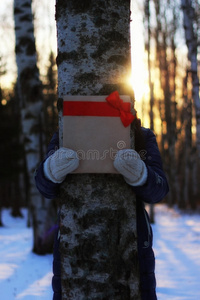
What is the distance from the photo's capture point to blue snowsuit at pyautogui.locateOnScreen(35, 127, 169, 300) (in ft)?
5.11

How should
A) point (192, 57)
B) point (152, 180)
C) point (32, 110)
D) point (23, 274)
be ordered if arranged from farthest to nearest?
point (192, 57) → point (32, 110) → point (23, 274) → point (152, 180)

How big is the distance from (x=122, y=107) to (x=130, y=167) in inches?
9.7

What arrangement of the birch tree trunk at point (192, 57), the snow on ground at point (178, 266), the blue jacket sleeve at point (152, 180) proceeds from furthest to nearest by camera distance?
the birch tree trunk at point (192, 57)
the snow on ground at point (178, 266)
the blue jacket sleeve at point (152, 180)

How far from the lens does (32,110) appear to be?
6.68m

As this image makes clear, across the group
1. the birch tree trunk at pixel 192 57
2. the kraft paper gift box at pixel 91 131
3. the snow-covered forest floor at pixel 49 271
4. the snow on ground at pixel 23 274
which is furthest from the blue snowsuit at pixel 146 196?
the birch tree trunk at pixel 192 57

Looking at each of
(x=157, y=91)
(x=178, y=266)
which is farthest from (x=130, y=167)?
(x=157, y=91)

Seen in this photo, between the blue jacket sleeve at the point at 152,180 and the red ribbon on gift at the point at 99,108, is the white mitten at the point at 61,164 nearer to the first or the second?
the red ribbon on gift at the point at 99,108

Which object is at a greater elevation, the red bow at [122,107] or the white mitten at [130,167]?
the red bow at [122,107]

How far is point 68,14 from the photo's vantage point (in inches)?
60.6

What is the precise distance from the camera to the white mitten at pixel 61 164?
140cm

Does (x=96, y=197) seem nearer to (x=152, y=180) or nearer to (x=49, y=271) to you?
(x=152, y=180)

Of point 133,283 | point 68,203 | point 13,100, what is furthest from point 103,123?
point 13,100

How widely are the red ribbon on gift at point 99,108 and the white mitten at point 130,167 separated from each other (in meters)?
0.13

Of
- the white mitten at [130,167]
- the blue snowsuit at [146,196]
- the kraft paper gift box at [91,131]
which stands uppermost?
the kraft paper gift box at [91,131]
